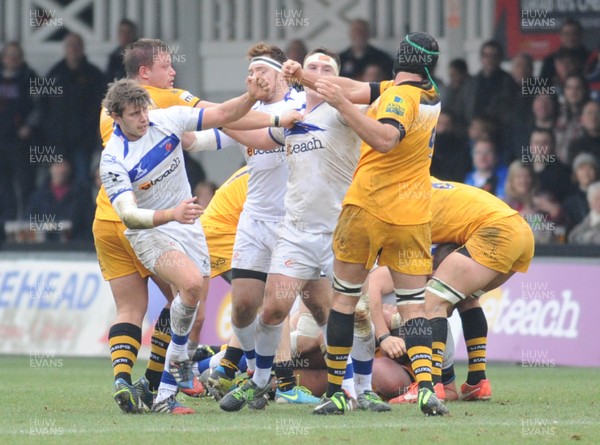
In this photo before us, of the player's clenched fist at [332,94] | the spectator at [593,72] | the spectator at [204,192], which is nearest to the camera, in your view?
the player's clenched fist at [332,94]

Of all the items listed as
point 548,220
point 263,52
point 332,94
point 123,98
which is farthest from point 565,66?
point 123,98

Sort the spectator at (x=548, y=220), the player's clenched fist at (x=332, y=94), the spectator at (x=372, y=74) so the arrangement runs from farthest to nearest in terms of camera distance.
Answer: the spectator at (x=372, y=74)
the spectator at (x=548, y=220)
the player's clenched fist at (x=332, y=94)

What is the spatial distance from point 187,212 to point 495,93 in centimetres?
858

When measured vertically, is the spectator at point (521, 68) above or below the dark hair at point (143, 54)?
below

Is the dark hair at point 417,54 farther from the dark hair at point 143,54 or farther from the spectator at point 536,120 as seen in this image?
the spectator at point 536,120

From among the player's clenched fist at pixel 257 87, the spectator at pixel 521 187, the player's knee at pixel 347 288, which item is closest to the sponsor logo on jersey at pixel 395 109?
the player's clenched fist at pixel 257 87

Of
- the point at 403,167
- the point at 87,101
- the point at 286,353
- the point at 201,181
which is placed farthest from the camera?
the point at 87,101

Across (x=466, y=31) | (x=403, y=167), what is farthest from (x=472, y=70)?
(x=403, y=167)

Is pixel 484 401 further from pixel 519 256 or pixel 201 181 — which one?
pixel 201 181

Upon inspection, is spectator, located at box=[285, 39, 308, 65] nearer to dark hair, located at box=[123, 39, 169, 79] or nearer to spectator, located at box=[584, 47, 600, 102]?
spectator, located at box=[584, 47, 600, 102]

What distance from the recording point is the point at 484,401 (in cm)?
991

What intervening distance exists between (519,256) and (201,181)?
7324 millimetres

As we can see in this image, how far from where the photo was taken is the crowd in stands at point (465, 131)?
15.2 m

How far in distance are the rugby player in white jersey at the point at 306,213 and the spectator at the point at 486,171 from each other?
21.7 feet
